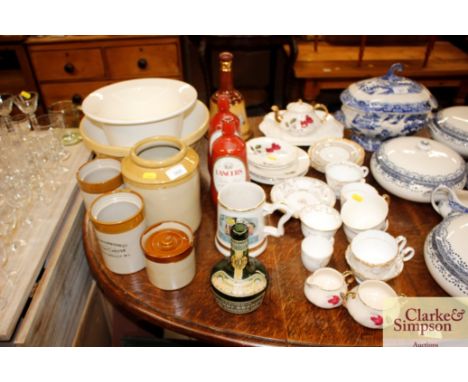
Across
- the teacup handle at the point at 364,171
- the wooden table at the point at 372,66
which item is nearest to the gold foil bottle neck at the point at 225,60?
the teacup handle at the point at 364,171

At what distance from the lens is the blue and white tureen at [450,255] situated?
2.84ft

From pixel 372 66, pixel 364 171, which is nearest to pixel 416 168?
pixel 364 171

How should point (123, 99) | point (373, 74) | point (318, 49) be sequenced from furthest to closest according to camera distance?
point (318, 49) → point (373, 74) → point (123, 99)

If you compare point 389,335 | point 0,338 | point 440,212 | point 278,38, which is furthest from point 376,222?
point 278,38

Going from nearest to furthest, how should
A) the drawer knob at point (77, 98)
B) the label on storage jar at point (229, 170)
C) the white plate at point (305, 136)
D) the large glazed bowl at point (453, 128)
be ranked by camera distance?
1. the label on storage jar at point (229, 170)
2. the large glazed bowl at point (453, 128)
3. the white plate at point (305, 136)
4. the drawer knob at point (77, 98)

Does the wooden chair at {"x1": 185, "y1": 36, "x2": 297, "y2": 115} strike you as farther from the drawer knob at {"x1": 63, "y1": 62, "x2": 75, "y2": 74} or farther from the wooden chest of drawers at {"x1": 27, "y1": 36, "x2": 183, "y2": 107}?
the drawer knob at {"x1": 63, "y1": 62, "x2": 75, "y2": 74}

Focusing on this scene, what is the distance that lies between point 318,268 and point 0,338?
29.4 inches

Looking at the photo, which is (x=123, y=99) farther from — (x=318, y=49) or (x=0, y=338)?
(x=318, y=49)

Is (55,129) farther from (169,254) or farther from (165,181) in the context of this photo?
(169,254)

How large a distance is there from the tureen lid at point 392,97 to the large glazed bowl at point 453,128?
0.22 ft

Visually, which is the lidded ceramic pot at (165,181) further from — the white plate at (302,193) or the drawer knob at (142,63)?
the drawer knob at (142,63)

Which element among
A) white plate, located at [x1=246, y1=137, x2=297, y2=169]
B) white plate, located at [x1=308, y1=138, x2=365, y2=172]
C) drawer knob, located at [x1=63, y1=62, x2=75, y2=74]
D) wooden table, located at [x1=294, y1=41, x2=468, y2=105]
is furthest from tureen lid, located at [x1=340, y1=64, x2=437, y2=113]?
drawer knob, located at [x1=63, y1=62, x2=75, y2=74]

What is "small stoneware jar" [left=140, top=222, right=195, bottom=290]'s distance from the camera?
2.90 feet

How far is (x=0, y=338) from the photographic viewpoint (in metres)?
0.89
